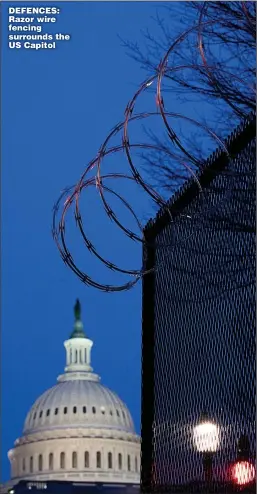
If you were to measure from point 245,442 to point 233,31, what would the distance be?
8362 mm

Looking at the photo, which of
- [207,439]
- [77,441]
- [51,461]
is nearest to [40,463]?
[51,461]

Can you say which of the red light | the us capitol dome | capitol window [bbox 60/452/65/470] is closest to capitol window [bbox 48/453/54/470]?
the us capitol dome

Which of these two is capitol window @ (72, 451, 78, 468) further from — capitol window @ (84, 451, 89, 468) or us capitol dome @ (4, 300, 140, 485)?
capitol window @ (84, 451, 89, 468)

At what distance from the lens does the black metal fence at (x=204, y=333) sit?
899 inches

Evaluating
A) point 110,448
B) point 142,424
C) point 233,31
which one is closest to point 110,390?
point 110,448

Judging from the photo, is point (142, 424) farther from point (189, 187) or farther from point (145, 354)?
point (189, 187)

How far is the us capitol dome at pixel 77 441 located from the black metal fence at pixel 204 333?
139669 millimetres

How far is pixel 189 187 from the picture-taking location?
26.7 meters

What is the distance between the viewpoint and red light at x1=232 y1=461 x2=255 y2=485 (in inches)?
877

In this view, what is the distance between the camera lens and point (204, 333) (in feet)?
85.6

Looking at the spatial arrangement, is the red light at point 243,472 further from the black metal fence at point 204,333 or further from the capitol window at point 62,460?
the capitol window at point 62,460

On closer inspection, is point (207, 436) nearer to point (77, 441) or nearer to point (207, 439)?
point (207, 439)

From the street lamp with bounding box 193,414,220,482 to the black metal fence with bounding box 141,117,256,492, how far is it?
0.02m

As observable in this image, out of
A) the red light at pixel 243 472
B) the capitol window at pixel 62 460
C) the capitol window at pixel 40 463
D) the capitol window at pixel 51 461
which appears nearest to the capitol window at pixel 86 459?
the capitol window at pixel 62 460
